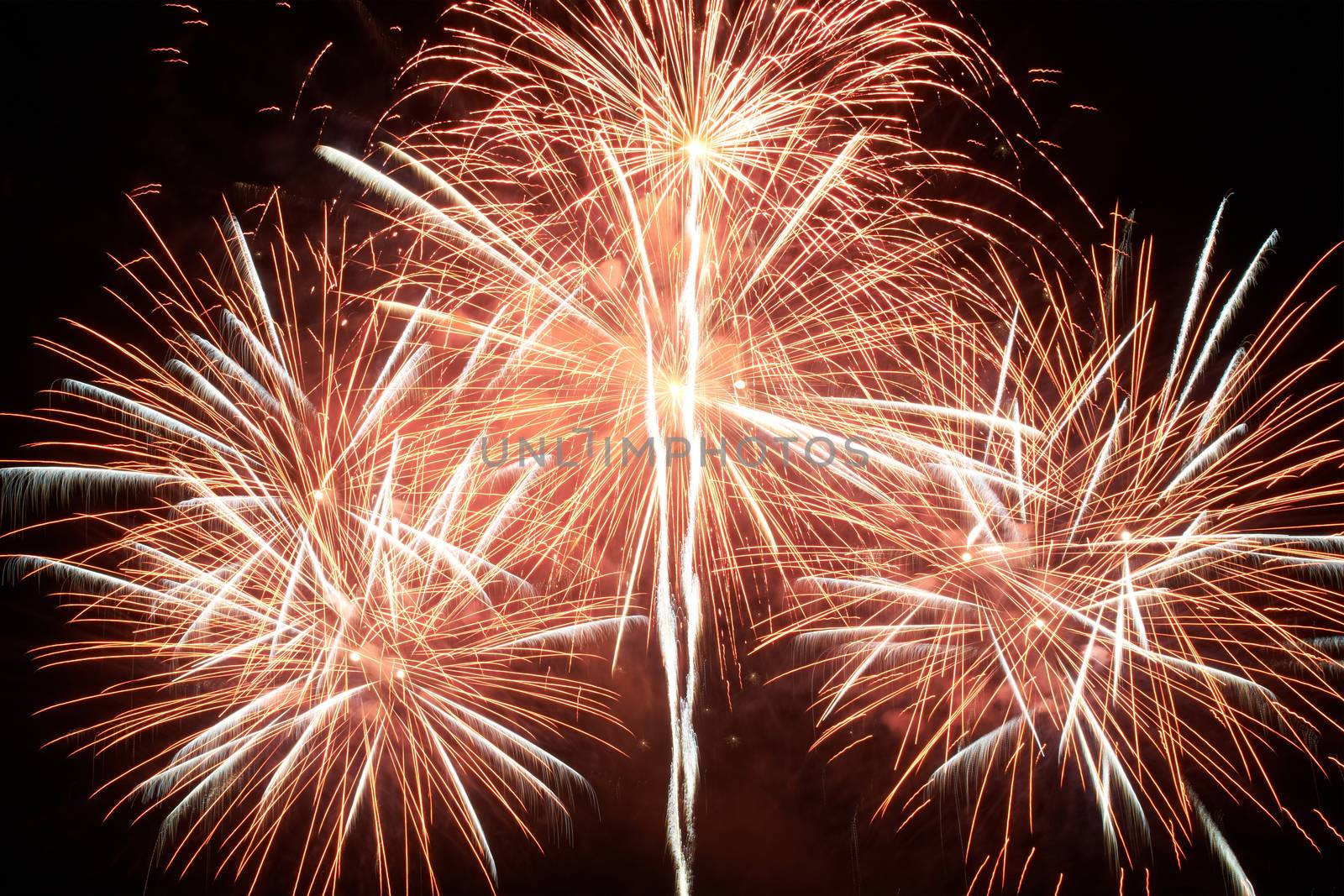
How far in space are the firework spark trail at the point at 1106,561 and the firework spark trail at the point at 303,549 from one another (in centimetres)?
369

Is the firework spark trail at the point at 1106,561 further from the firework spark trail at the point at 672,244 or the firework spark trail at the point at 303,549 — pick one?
the firework spark trail at the point at 303,549

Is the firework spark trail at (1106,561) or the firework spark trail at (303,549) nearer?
the firework spark trail at (303,549)

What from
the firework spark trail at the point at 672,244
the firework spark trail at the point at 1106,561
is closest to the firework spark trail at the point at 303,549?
the firework spark trail at the point at 672,244

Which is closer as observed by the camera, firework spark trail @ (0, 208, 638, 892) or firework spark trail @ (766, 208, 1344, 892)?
firework spark trail @ (0, 208, 638, 892)

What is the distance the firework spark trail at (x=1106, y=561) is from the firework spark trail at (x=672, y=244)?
3.69 feet

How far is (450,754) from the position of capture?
29.6 ft

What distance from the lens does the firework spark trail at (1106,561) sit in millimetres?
7805

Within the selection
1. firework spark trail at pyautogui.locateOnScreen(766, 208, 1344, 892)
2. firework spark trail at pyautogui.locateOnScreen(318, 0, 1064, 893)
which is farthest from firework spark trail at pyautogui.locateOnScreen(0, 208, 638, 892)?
firework spark trail at pyautogui.locateOnScreen(766, 208, 1344, 892)

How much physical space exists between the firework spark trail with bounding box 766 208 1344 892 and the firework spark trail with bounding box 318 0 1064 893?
1.13 meters

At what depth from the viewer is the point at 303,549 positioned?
7.39m

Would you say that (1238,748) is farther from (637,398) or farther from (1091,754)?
(637,398)

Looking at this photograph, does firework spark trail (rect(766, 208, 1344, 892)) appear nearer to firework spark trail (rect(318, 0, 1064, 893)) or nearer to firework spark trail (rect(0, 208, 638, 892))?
firework spark trail (rect(318, 0, 1064, 893))

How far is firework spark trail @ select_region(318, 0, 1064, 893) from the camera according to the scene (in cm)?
688

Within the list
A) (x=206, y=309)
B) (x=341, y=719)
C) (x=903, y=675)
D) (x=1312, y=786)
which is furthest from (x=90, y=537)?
(x=1312, y=786)
